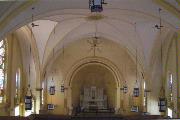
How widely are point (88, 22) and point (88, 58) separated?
653cm

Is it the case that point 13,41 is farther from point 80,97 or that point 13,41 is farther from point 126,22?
point 80,97

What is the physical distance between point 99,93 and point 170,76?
8406 mm

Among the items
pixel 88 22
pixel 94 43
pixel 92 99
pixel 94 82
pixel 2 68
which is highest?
pixel 88 22

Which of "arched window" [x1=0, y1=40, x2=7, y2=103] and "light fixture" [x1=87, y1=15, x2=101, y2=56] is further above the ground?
"light fixture" [x1=87, y1=15, x2=101, y2=56]

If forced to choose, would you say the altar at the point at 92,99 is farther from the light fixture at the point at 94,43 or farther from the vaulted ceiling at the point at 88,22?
the vaulted ceiling at the point at 88,22

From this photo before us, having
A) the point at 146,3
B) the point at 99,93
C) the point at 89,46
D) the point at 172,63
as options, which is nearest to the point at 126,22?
the point at 172,63

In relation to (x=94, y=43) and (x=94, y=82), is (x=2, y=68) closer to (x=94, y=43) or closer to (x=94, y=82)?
(x=94, y=43)

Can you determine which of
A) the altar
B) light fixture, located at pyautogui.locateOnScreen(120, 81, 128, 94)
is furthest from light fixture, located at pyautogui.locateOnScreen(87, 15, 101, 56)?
light fixture, located at pyautogui.locateOnScreen(120, 81, 128, 94)

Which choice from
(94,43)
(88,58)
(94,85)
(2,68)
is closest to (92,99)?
(94,85)

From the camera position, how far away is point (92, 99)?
2909cm

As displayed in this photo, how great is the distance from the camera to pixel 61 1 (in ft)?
49.8

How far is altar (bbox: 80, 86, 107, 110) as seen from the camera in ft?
95.2

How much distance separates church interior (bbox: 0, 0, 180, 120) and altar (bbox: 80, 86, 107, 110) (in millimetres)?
82

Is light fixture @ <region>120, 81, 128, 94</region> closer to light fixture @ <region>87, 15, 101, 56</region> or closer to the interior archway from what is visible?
the interior archway
